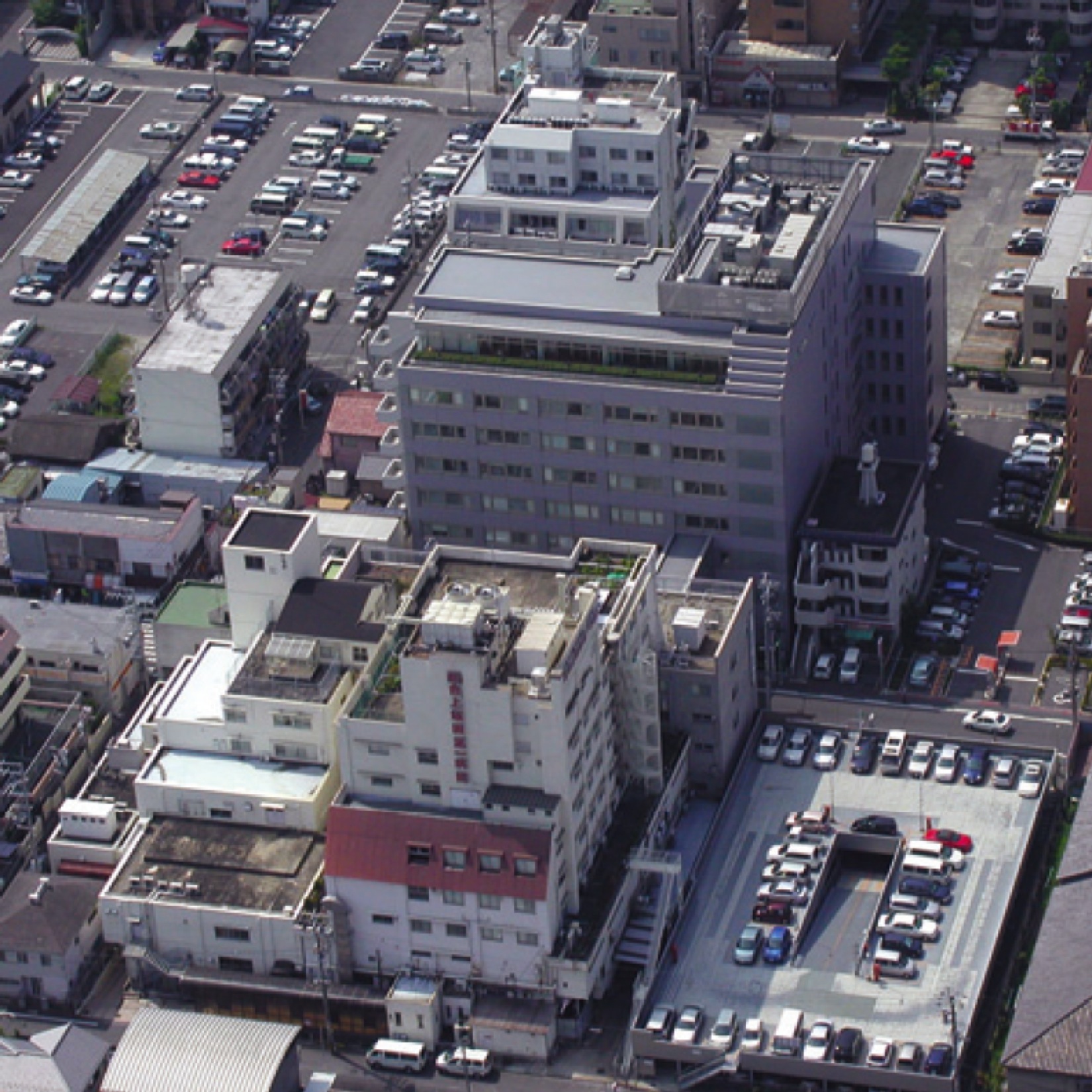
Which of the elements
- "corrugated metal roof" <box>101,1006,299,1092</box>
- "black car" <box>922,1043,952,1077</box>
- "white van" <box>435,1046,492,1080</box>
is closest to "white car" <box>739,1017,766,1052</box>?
"black car" <box>922,1043,952,1077</box>

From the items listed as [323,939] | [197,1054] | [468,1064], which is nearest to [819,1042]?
[468,1064]

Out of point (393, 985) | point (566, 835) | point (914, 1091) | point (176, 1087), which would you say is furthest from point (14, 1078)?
point (914, 1091)

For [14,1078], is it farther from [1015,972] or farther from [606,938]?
[1015,972]

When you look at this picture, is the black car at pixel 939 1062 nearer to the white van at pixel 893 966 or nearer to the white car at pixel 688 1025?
the white van at pixel 893 966

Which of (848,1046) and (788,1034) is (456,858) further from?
(848,1046)

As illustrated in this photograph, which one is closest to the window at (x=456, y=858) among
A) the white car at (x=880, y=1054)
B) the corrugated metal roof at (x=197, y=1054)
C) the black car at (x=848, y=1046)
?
the corrugated metal roof at (x=197, y=1054)

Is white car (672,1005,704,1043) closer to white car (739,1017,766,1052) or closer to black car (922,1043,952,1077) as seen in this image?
white car (739,1017,766,1052)
